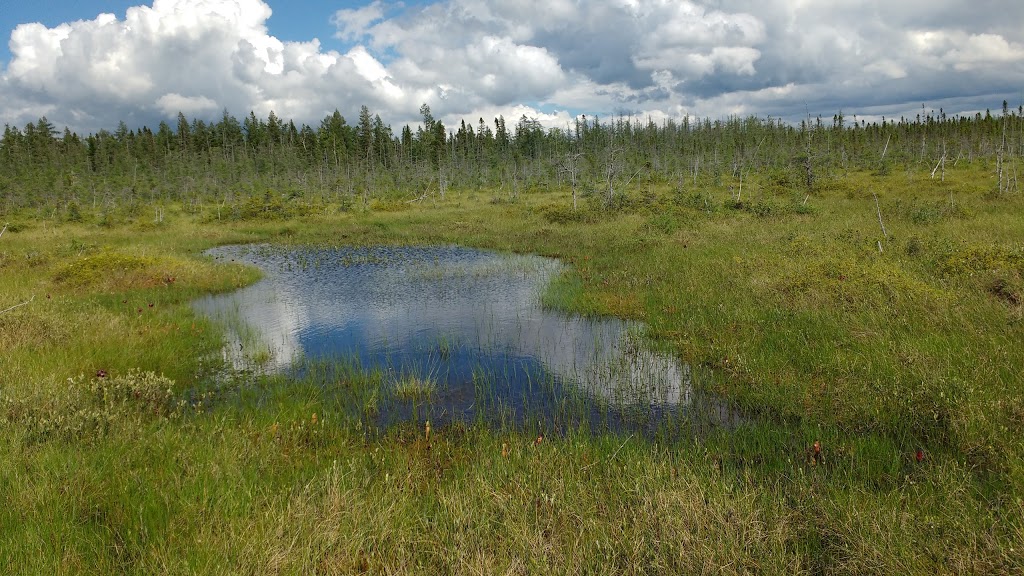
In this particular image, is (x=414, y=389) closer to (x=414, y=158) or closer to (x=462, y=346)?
(x=462, y=346)

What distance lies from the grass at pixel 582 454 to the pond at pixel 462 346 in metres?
0.55

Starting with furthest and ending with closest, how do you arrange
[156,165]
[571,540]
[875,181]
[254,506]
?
[156,165], [875,181], [254,506], [571,540]

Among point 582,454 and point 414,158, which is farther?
point 414,158

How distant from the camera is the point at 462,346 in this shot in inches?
474

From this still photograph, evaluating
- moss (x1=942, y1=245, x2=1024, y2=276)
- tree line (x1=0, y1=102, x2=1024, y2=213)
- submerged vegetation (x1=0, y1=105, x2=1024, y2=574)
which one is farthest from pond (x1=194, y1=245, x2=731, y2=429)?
tree line (x1=0, y1=102, x2=1024, y2=213)

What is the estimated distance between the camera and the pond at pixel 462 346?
8.62 m

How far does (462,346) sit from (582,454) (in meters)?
6.17

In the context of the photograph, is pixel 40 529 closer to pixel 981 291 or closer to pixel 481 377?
pixel 481 377

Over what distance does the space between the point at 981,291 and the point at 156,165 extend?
3823 inches

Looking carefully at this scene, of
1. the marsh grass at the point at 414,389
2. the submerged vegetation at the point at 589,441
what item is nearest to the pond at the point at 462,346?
the marsh grass at the point at 414,389

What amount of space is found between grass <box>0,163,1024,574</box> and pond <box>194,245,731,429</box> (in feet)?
1.80

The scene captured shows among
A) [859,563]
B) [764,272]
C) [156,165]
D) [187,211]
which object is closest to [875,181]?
[764,272]

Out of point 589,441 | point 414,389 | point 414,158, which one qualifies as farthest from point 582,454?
point 414,158

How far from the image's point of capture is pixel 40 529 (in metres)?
3.86
